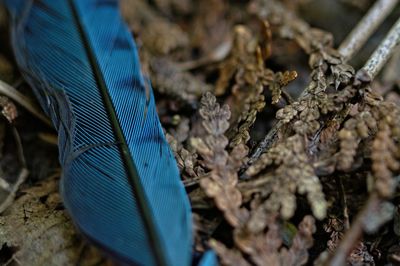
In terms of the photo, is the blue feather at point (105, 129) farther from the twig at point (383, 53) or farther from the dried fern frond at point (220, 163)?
the twig at point (383, 53)

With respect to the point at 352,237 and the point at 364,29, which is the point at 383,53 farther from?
the point at 352,237

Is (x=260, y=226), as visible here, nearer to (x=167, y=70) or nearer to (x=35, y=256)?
(x=35, y=256)

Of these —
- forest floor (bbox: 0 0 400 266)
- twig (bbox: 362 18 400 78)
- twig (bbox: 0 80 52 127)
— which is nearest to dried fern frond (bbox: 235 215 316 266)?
forest floor (bbox: 0 0 400 266)

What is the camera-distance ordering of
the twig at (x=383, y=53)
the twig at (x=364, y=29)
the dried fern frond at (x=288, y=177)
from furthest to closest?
the twig at (x=364, y=29)
the twig at (x=383, y=53)
the dried fern frond at (x=288, y=177)

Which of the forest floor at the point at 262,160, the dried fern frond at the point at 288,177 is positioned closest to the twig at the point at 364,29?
the forest floor at the point at 262,160

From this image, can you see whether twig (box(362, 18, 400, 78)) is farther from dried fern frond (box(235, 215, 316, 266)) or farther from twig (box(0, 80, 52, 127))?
twig (box(0, 80, 52, 127))

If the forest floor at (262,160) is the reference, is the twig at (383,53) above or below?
above

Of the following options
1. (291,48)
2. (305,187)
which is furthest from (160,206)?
(291,48)

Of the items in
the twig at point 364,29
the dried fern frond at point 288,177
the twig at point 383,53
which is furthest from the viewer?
the twig at point 364,29
